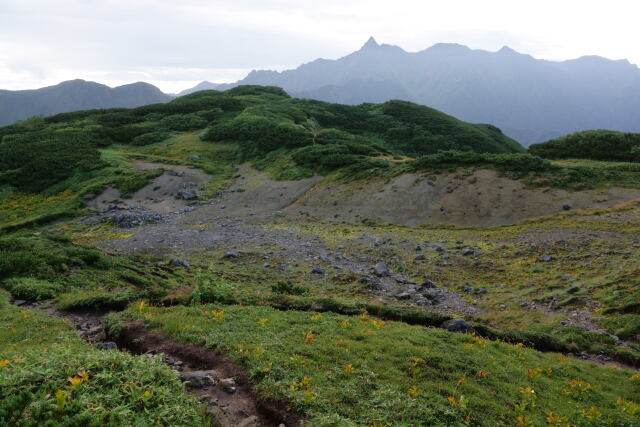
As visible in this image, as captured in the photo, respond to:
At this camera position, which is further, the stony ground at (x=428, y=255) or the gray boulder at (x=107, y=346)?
the stony ground at (x=428, y=255)

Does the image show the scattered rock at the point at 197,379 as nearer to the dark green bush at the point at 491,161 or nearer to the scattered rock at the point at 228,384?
the scattered rock at the point at 228,384

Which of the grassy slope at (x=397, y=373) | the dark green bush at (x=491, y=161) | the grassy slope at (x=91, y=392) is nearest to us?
the grassy slope at (x=91, y=392)

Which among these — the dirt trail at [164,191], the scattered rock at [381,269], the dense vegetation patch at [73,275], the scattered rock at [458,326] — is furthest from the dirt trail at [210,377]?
the dirt trail at [164,191]

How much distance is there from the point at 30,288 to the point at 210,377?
1255 centimetres

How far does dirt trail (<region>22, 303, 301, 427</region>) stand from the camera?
7.77 metres

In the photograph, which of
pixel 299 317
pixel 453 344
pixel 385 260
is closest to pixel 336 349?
pixel 299 317

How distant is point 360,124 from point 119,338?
9323 centimetres

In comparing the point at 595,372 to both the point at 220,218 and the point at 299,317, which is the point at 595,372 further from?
the point at 220,218

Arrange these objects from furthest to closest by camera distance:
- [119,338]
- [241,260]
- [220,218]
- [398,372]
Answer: [220,218]
[241,260]
[119,338]
[398,372]

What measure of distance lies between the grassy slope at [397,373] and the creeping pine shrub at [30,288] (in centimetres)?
579

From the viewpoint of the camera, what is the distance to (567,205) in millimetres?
33750

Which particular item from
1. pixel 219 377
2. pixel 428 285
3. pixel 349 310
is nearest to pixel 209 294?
pixel 349 310

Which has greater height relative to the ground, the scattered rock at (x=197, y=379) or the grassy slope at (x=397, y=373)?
the scattered rock at (x=197, y=379)

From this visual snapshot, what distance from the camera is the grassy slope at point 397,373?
8227mm
